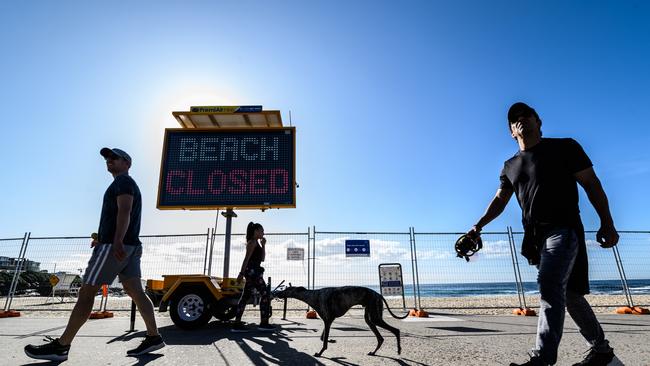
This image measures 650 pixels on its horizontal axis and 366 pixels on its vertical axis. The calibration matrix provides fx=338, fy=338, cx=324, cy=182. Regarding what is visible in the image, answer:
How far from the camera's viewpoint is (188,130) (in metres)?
8.77

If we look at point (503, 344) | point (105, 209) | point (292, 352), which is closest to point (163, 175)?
point (105, 209)

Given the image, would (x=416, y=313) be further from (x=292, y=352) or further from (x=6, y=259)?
(x=6, y=259)

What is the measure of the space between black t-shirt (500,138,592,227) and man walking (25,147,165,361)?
346 cm

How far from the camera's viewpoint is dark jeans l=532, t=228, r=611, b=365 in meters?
1.88

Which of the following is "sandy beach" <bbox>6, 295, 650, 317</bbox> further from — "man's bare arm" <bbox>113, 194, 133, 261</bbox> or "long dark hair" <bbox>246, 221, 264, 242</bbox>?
"man's bare arm" <bbox>113, 194, 133, 261</bbox>

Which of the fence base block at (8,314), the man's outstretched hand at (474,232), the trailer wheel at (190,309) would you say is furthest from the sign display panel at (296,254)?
the man's outstretched hand at (474,232)

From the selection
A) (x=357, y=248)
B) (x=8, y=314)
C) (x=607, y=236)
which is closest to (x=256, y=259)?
(x=357, y=248)

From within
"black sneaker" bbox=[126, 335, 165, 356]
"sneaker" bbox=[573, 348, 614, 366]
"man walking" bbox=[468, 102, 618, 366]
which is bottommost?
"black sneaker" bbox=[126, 335, 165, 356]

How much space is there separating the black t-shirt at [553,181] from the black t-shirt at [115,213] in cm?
351

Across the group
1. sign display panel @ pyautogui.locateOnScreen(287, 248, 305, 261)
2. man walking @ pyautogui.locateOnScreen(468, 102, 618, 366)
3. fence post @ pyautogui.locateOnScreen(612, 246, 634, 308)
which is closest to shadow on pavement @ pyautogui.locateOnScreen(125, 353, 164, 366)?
man walking @ pyautogui.locateOnScreen(468, 102, 618, 366)

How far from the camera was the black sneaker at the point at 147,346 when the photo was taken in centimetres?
332

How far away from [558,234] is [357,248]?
25.5 ft

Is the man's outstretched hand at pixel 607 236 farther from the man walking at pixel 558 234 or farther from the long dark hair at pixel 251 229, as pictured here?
the long dark hair at pixel 251 229

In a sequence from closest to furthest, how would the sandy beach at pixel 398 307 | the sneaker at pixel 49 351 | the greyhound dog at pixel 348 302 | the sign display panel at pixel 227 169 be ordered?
the sneaker at pixel 49 351, the greyhound dog at pixel 348 302, the sign display panel at pixel 227 169, the sandy beach at pixel 398 307
